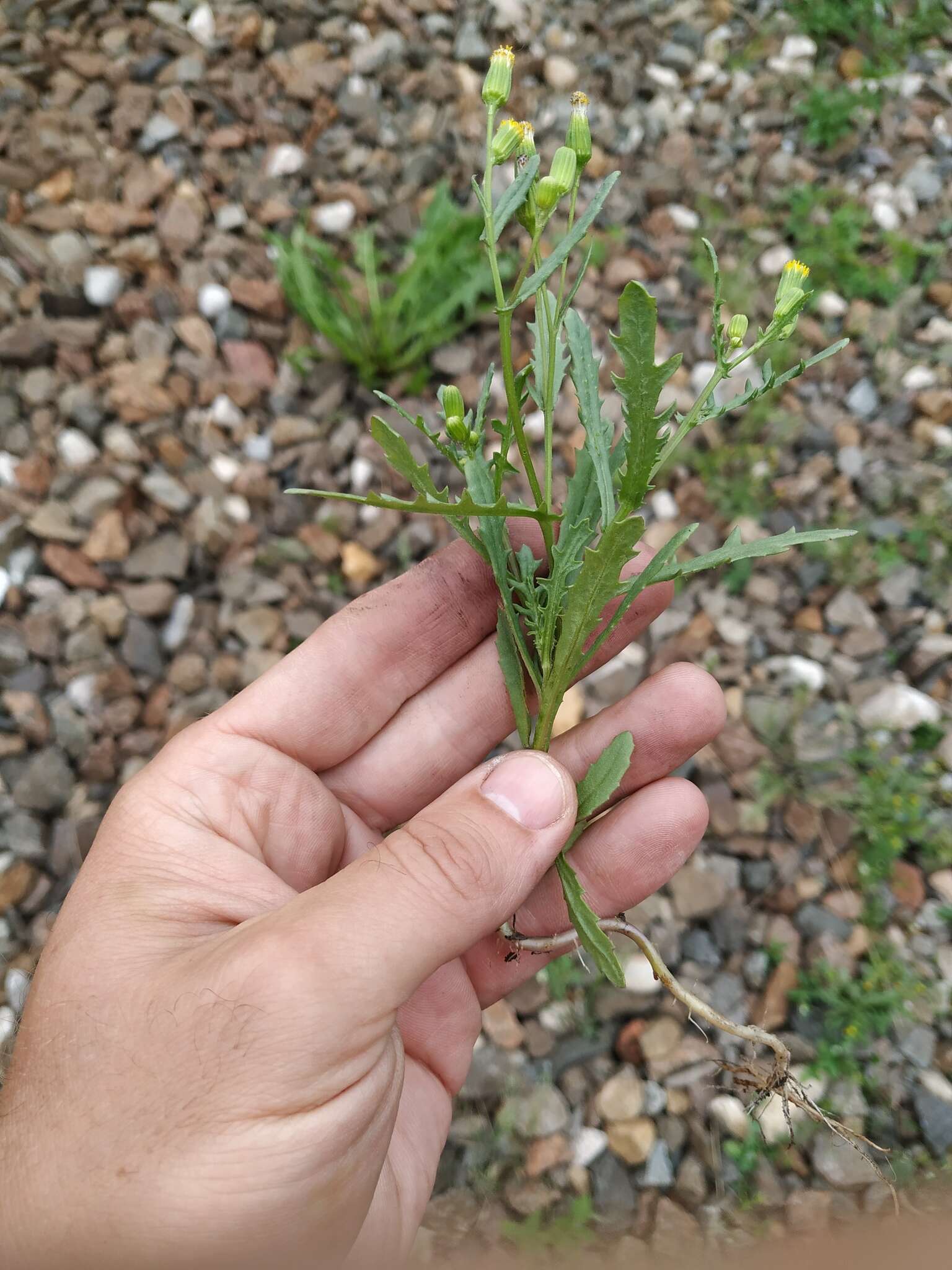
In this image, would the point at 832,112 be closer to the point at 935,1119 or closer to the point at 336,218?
the point at 336,218

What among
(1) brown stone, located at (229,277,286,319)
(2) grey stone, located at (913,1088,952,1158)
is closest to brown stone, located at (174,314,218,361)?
(1) brown stone, located at (229,277,286,319)

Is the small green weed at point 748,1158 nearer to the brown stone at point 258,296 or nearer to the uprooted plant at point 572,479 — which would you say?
the uprooted plant at point 572,479

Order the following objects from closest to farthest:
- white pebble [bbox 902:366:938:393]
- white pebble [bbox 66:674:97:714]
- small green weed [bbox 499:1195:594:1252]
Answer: small green weed [bbox 499:1195:594:1252], white pebble [bbox 66:674:97:714], white pebble [bbox 902:366:938:393]

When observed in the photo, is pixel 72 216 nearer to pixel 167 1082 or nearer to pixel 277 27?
pixel 277 27

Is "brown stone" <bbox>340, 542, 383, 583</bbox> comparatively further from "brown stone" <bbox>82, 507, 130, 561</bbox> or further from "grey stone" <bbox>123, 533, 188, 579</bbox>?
"brown stone" <bbox>82, 507, 130, 561</bbox>

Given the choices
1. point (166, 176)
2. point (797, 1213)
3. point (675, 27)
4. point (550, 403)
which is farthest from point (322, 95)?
point (797, 1213)

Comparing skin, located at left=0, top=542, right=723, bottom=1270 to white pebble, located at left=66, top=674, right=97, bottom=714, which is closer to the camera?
skin, located at left=0, top=542, right=723, bottom=1270

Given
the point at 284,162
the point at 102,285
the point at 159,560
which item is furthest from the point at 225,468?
the point at 284,162

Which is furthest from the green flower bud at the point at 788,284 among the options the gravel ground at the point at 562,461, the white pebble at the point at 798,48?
the white pebble at the point at 798,48
